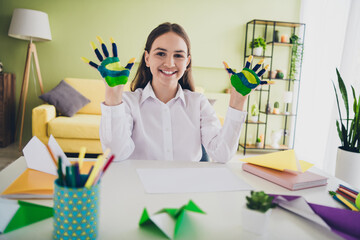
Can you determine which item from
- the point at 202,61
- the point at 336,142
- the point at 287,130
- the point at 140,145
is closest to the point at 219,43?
the point at 202,61

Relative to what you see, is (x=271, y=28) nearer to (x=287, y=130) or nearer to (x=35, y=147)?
(x=287, y=130)

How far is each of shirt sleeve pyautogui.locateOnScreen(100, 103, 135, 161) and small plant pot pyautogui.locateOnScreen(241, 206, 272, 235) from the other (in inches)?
23.7

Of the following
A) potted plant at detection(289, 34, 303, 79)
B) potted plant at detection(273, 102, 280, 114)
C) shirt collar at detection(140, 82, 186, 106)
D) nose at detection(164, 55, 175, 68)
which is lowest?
potted plant at detection(273, 102, 280, 114)

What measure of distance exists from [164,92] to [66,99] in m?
2.34

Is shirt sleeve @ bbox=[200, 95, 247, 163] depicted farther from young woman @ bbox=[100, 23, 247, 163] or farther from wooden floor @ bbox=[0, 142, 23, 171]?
wooden floor @ bbox=[0, 142, 23, 171]

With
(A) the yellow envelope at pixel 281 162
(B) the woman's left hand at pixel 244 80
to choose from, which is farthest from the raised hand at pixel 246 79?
(A) the yellow envelope at pixel 281 162

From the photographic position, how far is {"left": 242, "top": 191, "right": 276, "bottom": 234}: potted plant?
23.3 inches

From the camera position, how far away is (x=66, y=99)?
11.5ft

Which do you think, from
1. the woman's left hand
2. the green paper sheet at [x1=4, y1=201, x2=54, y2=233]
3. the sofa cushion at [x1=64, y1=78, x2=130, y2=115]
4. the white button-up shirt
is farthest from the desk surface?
the sofa cushion at [x1=64, y1=78, x2=130, y2=115]

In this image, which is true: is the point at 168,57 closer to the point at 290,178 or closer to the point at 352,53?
the point at 290,178

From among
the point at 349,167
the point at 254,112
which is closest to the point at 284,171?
the point at 349,167

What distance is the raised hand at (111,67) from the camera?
96 centimetres

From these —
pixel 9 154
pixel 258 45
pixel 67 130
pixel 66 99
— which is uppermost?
pixel 258 45

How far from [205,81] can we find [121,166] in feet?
11.0
